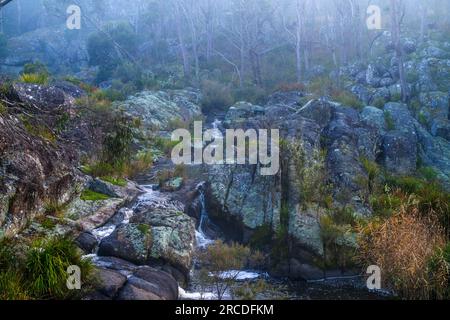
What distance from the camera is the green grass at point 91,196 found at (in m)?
12.4

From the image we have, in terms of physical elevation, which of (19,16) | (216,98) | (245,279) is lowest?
(245,279)

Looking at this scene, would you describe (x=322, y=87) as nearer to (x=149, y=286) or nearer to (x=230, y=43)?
(x=230, y=43)

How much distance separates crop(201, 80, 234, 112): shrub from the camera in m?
28.5

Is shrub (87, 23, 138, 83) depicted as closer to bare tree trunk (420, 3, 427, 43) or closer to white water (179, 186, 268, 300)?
bare tree trunk (420, 3, 427, 43)

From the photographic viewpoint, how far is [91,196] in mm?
12562

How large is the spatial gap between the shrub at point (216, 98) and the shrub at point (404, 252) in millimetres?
19145

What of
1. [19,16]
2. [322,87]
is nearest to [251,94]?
[322,87]

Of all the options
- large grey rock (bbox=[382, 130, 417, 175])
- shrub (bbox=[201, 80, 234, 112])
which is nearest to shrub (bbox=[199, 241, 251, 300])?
large grey rock (bbox=[382, 130, 417, 175])

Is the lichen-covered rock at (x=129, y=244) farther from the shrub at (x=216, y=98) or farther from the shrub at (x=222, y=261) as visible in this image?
the shrub at (x=216, y=98)

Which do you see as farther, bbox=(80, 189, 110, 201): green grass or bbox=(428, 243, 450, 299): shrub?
bbox=(80, 189, 110, 201): green grass

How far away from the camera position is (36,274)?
25.7 feet

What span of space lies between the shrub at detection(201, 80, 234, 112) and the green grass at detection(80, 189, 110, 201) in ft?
52.8

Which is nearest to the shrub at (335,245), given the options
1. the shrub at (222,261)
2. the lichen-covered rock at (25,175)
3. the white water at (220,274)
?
the white water at (220,274)

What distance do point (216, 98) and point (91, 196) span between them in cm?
1731
